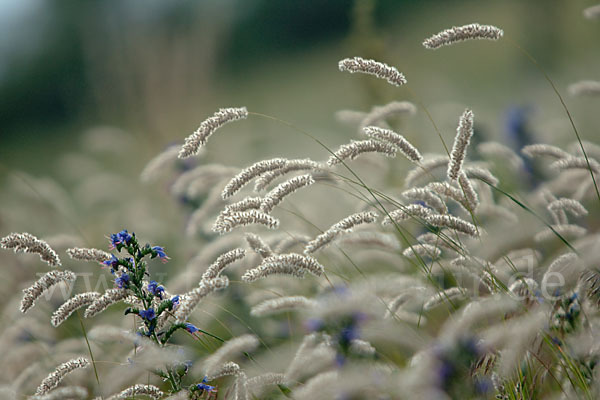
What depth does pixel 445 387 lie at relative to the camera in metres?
1.44

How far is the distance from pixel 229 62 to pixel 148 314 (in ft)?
60.9

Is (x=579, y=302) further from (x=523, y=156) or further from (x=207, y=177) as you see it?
(x=523, y=156)

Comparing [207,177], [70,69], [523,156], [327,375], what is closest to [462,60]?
[70,69]

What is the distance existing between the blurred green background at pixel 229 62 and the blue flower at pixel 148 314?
4.58 metres

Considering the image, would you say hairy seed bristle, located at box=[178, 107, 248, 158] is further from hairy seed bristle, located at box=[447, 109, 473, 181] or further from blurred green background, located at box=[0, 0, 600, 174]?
blurred green background, located at box=[0, 0, 600, 174]

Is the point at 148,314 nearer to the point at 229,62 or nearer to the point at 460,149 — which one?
the point at 460,149

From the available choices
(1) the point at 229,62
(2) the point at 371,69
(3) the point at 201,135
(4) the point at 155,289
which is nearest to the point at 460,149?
(2) the point at 371,69

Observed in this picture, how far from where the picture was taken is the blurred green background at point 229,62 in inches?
255

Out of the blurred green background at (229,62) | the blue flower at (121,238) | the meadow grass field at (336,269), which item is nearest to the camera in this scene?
the meadow grass field at (336,269)

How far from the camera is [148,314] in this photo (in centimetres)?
172

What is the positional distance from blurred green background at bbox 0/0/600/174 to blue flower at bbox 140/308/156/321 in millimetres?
4580

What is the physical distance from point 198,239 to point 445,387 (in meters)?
2.67

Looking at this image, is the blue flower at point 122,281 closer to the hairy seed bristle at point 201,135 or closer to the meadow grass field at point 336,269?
the meadow grass field at point 336,269

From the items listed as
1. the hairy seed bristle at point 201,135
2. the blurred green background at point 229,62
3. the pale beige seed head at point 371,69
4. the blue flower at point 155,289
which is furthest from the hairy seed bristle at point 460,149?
the blurred green background at point 229,62
